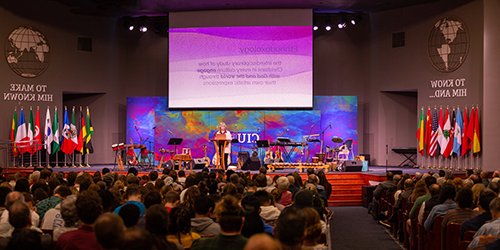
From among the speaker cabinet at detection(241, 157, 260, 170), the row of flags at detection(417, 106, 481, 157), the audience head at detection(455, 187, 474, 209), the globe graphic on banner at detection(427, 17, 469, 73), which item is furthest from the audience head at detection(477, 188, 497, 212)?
the globe graphic on banner at detection(427, 17, 469, 73)

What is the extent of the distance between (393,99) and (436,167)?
315cm

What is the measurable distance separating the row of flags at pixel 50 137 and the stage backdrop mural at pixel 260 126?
72.8 inches

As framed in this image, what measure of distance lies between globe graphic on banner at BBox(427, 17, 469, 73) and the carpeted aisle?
661 centimetres

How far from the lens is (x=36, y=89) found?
15.3 m

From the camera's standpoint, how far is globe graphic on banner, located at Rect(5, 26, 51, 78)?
584 inches

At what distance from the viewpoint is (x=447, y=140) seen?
1458cm

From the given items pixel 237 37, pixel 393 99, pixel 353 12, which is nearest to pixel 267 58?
pixel 237 37

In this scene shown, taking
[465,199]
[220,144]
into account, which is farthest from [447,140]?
[465,199]

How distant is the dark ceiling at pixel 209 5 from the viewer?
15.6 m

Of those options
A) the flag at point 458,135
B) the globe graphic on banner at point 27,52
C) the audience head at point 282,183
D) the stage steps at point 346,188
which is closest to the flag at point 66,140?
the globe graphic on banner at point 27,52

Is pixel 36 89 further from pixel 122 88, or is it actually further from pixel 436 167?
pixel 436 167

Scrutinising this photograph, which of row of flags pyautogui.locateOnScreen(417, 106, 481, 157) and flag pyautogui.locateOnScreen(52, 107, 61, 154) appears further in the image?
flag pyautogui.locateOnScreen(52, 107, 61, 154)

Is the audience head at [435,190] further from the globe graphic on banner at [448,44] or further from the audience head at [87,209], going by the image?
the globe graphic on banner at [448,44]

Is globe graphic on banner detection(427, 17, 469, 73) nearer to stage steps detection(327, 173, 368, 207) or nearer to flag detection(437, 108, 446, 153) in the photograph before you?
flag detection(437, 108, 446, 153)
